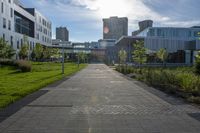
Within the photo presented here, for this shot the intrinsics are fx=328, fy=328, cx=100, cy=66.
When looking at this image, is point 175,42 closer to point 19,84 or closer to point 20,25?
point 20,25

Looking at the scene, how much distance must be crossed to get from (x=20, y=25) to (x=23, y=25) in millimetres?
3780

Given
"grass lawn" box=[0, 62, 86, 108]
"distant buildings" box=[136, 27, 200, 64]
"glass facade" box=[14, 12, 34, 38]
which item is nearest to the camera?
"grass lawn" box=[0, 62, 86, 108]

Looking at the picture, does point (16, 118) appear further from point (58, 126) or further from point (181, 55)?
point (181, 55)

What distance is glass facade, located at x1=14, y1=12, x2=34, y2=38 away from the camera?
83.0m

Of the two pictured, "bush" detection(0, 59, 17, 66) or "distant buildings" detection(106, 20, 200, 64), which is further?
"distant buildings" detection(106, 20, 200, 64)

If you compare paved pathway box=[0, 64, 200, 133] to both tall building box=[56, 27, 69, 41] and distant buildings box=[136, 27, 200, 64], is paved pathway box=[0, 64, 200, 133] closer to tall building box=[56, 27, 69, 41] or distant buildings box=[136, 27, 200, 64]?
tall building box=[56, 27, 69, 41]

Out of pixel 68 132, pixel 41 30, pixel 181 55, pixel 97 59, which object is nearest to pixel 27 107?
pixel 68 132

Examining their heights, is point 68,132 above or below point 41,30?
below

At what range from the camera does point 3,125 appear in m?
7.95

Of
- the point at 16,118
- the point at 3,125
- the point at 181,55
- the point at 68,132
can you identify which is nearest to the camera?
the point at 68,132

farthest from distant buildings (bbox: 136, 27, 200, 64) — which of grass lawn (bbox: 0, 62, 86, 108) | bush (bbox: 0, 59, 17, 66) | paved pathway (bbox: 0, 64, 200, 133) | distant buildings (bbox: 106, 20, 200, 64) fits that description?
paved pathway (bbox: 0, 64, 200, 133)

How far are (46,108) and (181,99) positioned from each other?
5.75 metres

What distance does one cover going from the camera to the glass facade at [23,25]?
8300cm

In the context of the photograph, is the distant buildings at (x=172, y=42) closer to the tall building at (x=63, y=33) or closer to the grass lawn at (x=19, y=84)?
the tall building at (x=63, y=33)
